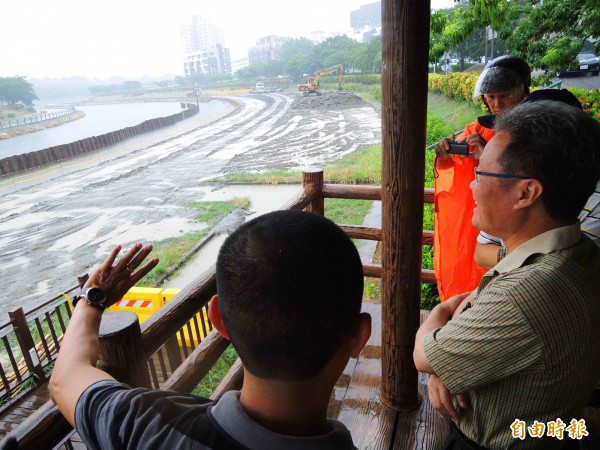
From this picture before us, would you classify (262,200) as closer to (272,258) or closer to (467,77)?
(467,77)

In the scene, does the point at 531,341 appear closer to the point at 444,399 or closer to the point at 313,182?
the point at 444,399

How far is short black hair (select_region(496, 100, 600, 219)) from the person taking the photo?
3.18ft

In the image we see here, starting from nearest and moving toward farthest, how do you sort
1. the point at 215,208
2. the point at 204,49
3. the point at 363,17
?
the point at 215,208 < the point at 363,17 < the point at 204,49

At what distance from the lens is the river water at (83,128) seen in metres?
32.4

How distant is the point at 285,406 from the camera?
27.2 inches

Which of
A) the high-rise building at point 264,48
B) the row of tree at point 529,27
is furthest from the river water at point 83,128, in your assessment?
the row of tree at point 529,27

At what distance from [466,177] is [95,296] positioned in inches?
74.7

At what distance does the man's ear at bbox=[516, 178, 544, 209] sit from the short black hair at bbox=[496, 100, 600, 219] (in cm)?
1

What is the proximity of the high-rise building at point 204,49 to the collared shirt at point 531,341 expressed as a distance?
249ft

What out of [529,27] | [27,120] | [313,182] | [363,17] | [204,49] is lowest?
[27,120]

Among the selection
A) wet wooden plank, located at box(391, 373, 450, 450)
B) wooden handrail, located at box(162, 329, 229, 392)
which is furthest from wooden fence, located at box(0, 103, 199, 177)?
wet wooden plank, located at box(391, 373, 450, 450)

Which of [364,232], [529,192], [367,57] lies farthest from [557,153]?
[367,57]

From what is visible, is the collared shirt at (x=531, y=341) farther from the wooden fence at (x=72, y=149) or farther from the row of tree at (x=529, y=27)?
the wooden fence at (x=72, y=149)

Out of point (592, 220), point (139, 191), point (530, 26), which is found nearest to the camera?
point (592, 220)
